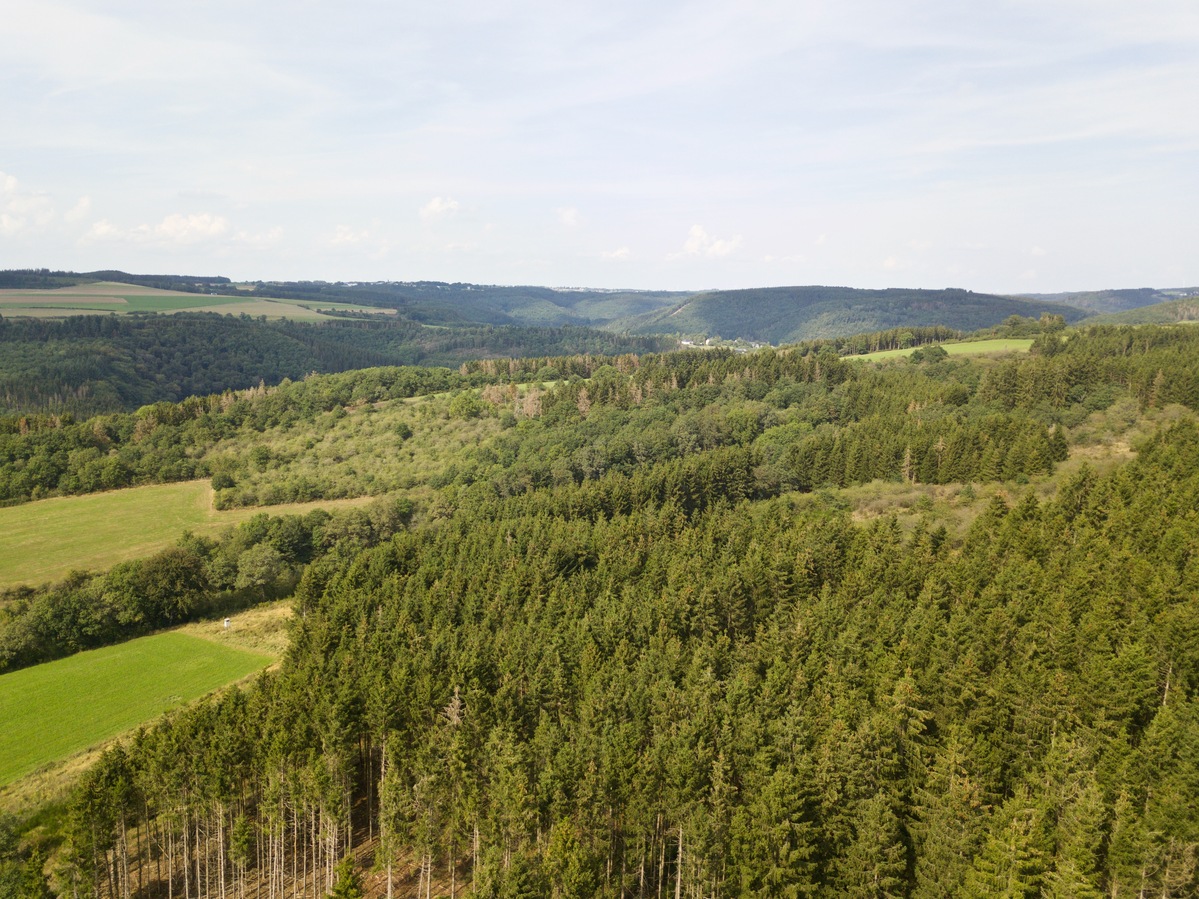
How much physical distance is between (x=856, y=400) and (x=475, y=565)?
98.9 meters

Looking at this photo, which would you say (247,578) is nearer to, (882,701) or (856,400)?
(882,701)

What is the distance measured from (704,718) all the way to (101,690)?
57969 mm

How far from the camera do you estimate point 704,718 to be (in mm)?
41844

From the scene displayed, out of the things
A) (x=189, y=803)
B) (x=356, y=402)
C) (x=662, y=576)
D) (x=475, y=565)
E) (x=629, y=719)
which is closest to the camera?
(x=189, y=803)

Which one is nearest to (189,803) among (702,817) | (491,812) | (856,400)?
(491,812)

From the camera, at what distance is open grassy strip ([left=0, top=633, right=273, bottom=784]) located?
184ft

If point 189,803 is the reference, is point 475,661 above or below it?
above

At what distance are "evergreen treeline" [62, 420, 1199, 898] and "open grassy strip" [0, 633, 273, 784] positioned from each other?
1145 centimetres

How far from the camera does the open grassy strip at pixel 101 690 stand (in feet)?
184

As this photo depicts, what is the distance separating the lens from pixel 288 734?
4369 centimetres

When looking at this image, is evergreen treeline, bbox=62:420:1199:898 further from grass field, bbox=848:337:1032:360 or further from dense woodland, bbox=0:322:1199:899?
grass field, bbox=848:337:1032:360

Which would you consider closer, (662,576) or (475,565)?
(662,576)

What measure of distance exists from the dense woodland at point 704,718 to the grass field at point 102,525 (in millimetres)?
12765

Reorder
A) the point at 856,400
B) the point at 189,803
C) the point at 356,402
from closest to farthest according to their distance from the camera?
the point at 189,803, the point at 856,400, the point at 356,402
